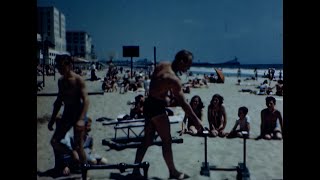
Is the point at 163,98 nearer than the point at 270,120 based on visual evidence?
Yes

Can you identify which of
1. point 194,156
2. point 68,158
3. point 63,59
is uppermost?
point 63,59

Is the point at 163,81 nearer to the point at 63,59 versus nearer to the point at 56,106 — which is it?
the point at 63,59

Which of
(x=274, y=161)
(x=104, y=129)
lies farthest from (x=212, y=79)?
(x=274, y=161)

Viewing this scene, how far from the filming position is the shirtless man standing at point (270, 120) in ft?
21.5

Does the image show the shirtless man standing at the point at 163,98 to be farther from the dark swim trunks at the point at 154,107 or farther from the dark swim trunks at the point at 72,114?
the dark swim trunks at the point at 72,114

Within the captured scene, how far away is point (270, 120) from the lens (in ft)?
21.8

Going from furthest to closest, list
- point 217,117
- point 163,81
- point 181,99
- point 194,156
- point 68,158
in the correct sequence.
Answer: point 217,117, point 194,156, point 68,158, point 163,81, point 181,99

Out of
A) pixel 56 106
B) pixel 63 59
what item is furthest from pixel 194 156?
pixel 63 59

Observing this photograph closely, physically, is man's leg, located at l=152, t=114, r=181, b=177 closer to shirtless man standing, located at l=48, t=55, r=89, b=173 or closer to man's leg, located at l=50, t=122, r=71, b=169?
shirtless man standing, located at l=48, t=55, r=89, b=173

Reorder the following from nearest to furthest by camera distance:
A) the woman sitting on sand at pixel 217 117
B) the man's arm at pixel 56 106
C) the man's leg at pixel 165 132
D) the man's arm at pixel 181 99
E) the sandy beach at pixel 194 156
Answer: the man's arm at pixel 181 99, the man's leg at pixel 165 132, the man's arm at pixel 56 106, the sandy beach at pixel 194 156, the woman sitting on sand at pixel 217 117

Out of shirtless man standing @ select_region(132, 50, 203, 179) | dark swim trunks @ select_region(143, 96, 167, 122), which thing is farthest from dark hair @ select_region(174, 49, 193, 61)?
dark swim trunks @ select_region(143, 96, 167, 122)

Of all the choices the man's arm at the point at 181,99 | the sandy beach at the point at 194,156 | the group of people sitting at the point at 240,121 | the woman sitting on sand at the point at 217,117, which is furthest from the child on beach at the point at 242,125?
the man's arm at the point at 181,99
